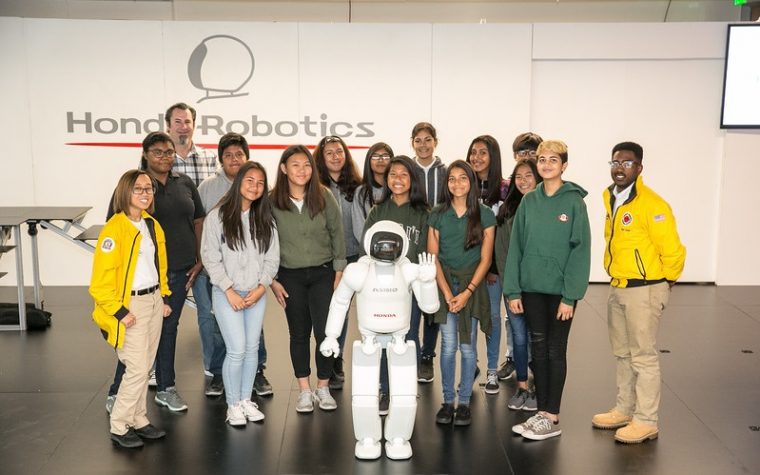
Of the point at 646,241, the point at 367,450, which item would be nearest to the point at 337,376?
the point at 367,450

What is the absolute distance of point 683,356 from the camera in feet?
18.3

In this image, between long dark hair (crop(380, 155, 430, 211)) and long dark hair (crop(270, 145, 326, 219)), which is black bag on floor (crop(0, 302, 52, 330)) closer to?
long dark hair (crop(270, 145, 326, 219))

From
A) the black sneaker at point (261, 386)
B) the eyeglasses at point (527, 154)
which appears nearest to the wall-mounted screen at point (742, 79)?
the eyeglasses at point (527, 154)

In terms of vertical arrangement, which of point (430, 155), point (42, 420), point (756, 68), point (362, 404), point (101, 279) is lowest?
point (42, 420)

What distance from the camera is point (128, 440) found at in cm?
400

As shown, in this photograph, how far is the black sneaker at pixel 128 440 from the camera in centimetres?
399

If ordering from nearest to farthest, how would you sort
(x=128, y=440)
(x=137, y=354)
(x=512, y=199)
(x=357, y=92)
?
(x=137, y=354) → (x=128, y=440) → (x=512, y=199) → (x=357, y=92)

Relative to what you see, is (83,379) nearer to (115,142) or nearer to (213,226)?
(213,226)

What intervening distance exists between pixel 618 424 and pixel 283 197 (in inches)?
90.3

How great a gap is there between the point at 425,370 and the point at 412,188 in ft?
4.58

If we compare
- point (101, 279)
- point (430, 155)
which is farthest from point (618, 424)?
point (101, 279)

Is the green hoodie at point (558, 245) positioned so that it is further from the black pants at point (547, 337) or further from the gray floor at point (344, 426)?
the gray floor at point (344, 426)

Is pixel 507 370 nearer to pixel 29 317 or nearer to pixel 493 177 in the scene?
pixel 493 177

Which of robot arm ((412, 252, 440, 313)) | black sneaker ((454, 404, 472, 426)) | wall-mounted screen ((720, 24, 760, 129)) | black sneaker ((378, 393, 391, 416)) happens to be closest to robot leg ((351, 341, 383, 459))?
robot arm ((412, 252, 440, 313))
